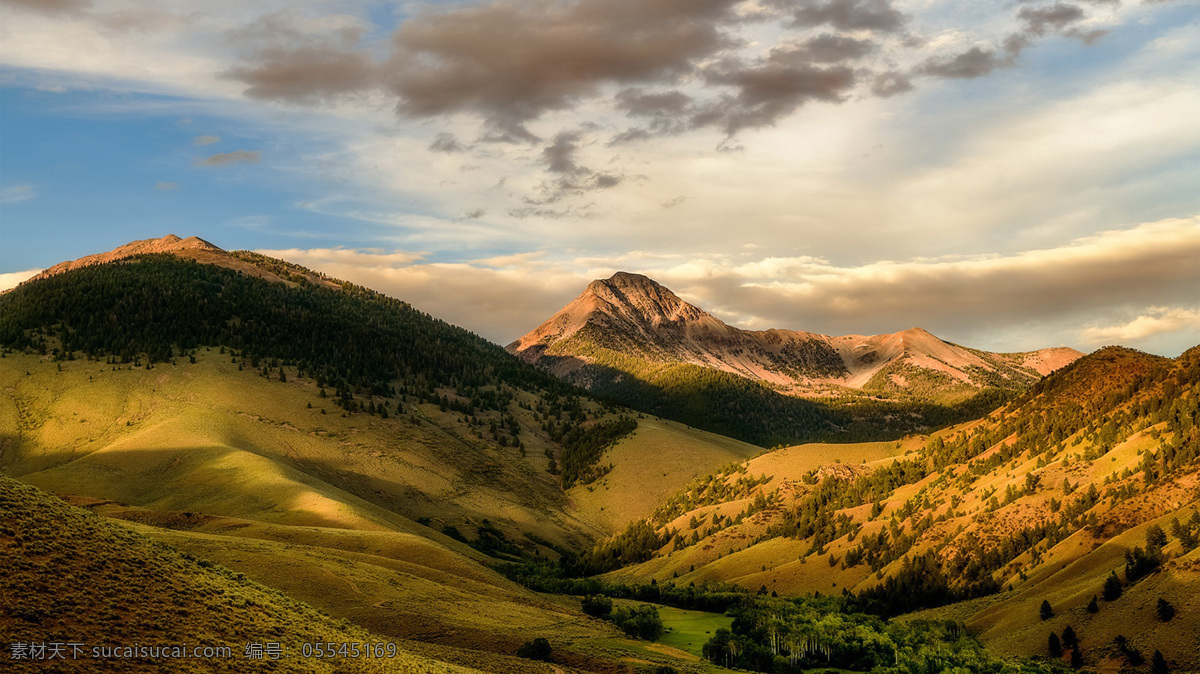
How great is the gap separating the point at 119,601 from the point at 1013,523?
344ft

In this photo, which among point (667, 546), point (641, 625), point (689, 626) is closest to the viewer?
point (641, 625)

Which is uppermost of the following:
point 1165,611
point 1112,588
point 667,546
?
point 1112,588

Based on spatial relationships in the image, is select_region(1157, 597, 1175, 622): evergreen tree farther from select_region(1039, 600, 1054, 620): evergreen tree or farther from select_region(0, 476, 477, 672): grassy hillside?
select_region(0, 476, 477, 672): grassy hillside

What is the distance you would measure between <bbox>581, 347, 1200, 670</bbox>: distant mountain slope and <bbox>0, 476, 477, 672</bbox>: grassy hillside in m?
Answer: 61.8

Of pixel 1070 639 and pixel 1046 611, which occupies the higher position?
pixel 1046 611

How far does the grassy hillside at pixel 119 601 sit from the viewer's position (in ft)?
89.5

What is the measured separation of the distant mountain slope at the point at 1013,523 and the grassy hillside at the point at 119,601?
61.8 metres

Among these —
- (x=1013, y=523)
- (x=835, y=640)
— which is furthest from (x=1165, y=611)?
(x=1013, y=523)

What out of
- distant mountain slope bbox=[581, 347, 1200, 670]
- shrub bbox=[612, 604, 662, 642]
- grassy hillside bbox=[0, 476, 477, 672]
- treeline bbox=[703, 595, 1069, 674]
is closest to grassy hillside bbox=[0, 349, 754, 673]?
shrub bbox=[612, 604, 662, 642]

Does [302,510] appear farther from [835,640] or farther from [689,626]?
[835,640]

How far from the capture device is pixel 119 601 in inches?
1195

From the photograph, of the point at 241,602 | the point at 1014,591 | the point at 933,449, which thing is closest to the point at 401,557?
the point at 241,602

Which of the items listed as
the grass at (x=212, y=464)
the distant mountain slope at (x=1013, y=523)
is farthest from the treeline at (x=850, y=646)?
the grass at (x=212, y=464)

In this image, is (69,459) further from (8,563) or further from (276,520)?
(8,563)
